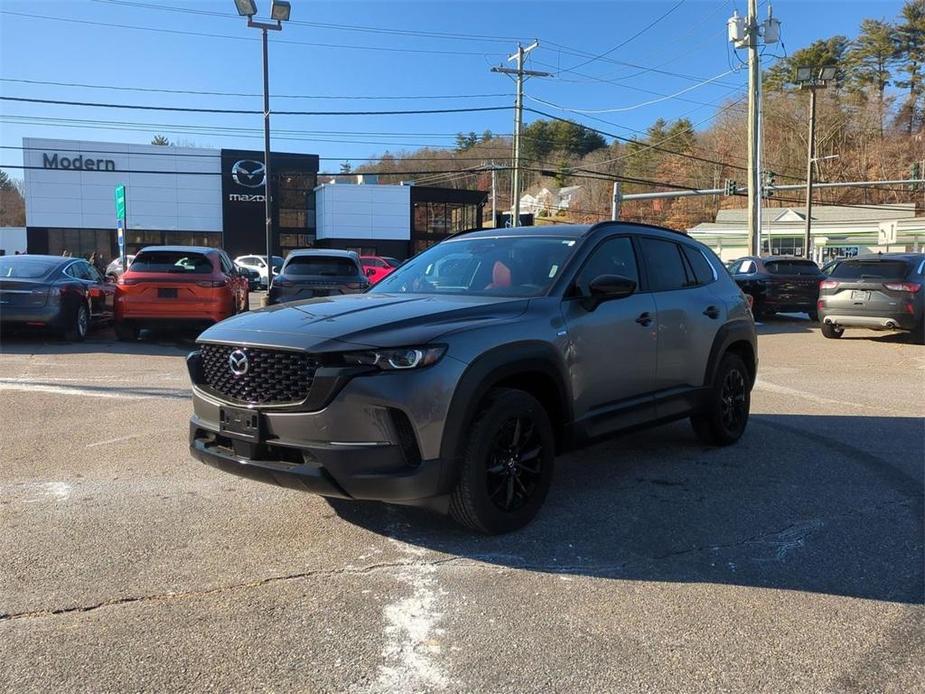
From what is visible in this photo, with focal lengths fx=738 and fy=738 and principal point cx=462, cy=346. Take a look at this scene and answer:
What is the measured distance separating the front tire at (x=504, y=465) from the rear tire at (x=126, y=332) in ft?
33.3

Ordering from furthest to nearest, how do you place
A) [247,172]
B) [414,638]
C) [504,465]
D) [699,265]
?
1. [247,172]
2. [699,265]
3. [504,465]
4. [414,638]

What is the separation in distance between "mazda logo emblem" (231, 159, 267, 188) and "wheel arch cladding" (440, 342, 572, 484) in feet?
155

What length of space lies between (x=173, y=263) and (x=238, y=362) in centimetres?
931

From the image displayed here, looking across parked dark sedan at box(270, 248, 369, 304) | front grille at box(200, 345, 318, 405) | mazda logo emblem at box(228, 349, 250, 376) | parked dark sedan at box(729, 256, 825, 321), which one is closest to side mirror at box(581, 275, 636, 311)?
front grille at box(200, 345, 318, 405)

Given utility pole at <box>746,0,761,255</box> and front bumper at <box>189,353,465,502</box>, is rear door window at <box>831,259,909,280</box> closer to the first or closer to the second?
utility pole at <box>746,0,761,255</box>

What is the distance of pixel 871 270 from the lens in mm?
13812

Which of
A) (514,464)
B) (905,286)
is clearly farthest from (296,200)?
(514,464)

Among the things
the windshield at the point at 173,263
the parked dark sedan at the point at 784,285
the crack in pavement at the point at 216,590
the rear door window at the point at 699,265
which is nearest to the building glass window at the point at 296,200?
the parked dark sedan at the point at 784,285

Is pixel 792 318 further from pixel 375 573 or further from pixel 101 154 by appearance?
A: pixel 101 154

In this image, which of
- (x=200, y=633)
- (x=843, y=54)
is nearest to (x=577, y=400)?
(x=200, y=633)

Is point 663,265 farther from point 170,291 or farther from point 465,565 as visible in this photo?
point 170,291

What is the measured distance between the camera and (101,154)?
4584 cm

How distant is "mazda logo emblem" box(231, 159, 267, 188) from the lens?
4800 centimetres

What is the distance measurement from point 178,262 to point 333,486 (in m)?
9.93
